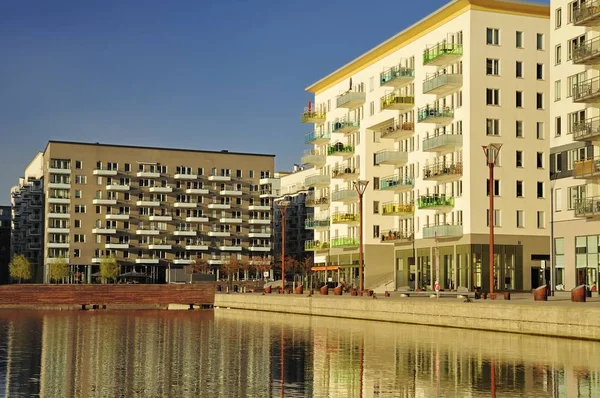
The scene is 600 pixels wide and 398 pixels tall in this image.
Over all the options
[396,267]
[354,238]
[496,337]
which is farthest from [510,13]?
[496,337]

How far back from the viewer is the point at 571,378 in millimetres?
28844

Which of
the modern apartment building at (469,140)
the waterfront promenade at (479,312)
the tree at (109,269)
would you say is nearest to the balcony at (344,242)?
the modern apartment building at (469,140)

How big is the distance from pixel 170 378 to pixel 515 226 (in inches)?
2371

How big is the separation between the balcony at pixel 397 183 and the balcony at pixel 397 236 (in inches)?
173

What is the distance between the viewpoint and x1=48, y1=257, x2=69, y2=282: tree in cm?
15307

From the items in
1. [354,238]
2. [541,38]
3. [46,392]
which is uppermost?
[541,38]

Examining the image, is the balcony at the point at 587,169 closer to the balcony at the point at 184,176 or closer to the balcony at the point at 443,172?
the balcony at the point at 443,172

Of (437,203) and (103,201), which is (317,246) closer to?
(437,203)

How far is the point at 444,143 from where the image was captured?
284ft

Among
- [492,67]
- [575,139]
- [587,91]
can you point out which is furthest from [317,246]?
[587,91]

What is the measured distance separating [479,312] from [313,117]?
7385 cm

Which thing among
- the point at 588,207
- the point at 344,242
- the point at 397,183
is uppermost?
the point at 397,183

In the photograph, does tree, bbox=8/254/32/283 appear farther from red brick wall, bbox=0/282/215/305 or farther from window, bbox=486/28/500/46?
window, bbox=486/28/500/46

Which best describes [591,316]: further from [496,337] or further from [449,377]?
[449,377]
